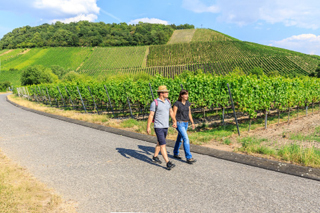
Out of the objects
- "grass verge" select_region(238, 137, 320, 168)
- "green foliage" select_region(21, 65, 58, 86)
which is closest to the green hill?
"green foliage" select_region(21, 65, 58, 86)

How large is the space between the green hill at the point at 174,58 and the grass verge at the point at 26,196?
214 ft

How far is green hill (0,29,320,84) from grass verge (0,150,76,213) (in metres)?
65.2

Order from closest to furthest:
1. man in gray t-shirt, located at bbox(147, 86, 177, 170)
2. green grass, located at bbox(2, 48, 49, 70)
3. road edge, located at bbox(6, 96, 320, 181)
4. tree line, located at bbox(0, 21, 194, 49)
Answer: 1. road edge, located at bbox(6, 96, 320, 181)
2. man in gray t-shirt, located at bbox(147, 86, 177, 170)
3. green grass, located at bbox(2, 48, 49, 70)
4. tree line, located at bbox(0, 21, 194, 49)

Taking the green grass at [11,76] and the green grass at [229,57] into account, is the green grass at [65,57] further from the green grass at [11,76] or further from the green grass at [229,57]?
the green grass at [229,57]

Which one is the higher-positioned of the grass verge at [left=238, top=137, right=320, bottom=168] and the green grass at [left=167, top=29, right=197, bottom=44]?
the green grass at [left=167, top=29, right=197, bottom=44]

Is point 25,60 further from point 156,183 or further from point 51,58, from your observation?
point 156,183

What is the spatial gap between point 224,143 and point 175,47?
94.6 metres

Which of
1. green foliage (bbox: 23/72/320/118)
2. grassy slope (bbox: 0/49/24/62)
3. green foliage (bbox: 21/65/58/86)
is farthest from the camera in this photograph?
grassy slope (bbox: 0/49/24/62)

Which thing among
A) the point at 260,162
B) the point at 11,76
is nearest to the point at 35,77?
the point at 11,76

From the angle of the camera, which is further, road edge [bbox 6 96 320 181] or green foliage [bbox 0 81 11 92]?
green foliage [bbox 0 81 11 92]

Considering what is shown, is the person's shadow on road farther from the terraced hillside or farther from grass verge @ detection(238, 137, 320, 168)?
the terraced hillside

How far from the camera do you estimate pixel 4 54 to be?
119m

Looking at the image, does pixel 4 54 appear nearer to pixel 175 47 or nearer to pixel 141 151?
pixel 175 47

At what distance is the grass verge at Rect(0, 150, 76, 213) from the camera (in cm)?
Result: 338
